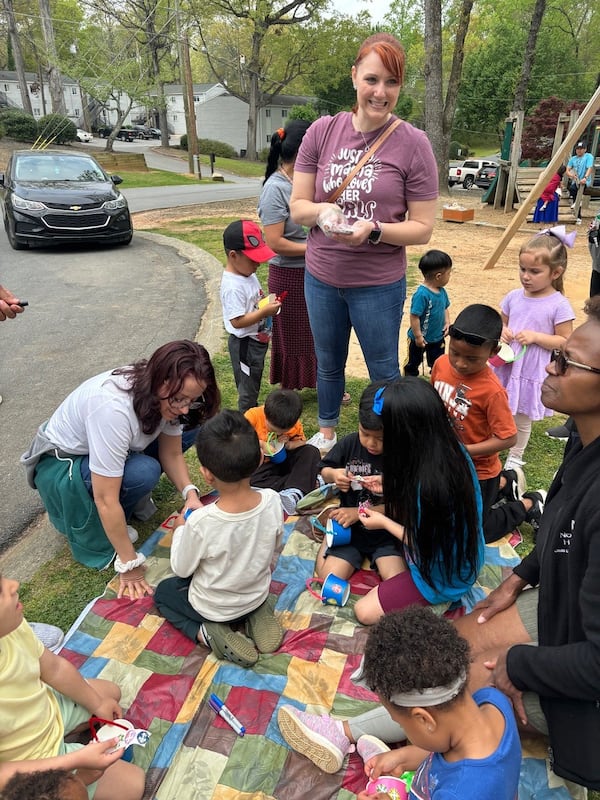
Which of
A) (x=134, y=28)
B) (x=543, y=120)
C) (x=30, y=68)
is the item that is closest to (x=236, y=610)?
(x=543, y=120)

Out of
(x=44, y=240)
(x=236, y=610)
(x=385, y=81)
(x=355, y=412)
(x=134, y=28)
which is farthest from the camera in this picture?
(x=134, y=28)

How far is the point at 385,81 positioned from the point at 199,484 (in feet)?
8.22

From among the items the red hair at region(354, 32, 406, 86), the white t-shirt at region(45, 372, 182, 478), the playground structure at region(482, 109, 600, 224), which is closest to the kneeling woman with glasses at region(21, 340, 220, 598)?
the white t-shirt at region(45, 372, 182, 478)

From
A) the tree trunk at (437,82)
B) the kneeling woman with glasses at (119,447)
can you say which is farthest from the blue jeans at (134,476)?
the tree trunk at (437,82)

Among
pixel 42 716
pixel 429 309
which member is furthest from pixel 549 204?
pixel 42 716

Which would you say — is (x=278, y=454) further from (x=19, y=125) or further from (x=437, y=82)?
(x=19, y=125)

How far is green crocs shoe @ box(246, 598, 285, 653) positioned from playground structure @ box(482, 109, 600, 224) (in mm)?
13329

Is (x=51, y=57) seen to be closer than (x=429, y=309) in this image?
No

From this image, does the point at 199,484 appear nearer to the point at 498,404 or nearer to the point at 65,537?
the point at 65,537

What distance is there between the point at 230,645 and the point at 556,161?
754cm

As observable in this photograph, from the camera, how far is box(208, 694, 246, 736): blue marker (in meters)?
2.06

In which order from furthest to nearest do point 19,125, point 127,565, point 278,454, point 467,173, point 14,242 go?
1. point 19,125
2. point 467,173
3. point 14,242
4. point 278,454
5. point 127,565

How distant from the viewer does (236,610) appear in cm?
233

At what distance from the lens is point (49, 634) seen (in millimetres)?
2338
